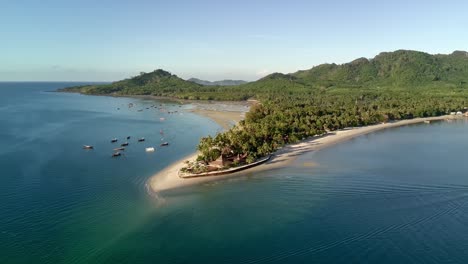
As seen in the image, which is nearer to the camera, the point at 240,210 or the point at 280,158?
the point at 240,210

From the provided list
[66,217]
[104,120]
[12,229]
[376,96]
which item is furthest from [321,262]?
[376,96]

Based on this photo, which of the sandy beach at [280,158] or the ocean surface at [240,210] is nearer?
the ocean surface at [240,210]

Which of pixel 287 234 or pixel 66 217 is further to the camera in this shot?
pixel 66 217

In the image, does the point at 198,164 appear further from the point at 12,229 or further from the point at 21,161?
the point at 21,161

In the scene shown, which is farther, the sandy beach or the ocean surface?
the sandy beach
